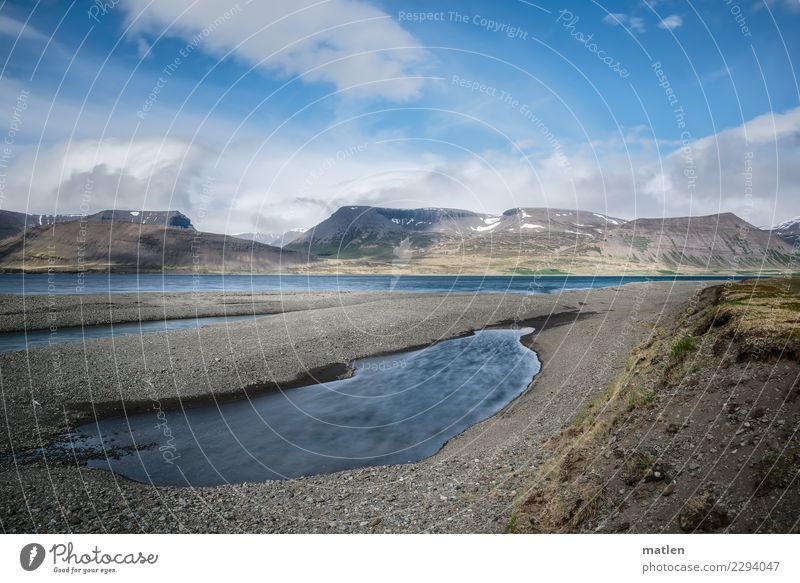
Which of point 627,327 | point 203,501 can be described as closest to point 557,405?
point 203,501

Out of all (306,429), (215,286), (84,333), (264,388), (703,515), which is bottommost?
(306,429)

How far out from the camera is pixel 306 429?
1777 cm

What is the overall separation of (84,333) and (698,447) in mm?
49436

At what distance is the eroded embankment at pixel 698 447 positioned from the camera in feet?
18.7

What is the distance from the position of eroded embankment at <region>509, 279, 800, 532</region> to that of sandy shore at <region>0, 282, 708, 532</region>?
1.70m

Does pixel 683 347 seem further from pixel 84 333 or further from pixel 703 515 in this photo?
pixel 84 333

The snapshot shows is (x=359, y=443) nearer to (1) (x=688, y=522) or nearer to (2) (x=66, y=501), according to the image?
(2) (x=66, y=501)

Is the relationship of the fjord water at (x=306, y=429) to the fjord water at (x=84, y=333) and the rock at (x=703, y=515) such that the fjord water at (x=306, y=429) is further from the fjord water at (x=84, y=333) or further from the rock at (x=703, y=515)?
the fjord water at (x=84, y=333)

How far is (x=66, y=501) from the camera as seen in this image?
420 inches

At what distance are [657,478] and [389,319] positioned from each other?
40.3 metres

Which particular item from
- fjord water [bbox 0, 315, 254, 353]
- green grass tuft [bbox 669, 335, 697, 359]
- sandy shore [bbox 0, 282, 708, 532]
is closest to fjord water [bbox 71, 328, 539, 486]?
sandy shore [bbox 0, 282, 708, 532]

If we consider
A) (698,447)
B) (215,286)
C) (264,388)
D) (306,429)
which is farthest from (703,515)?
(215,286)

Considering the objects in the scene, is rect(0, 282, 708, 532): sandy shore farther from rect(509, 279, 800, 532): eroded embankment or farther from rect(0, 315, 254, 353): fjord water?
rect(0, 315, 254, 353): fjord water

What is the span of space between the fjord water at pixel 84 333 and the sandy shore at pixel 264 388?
4.68m
